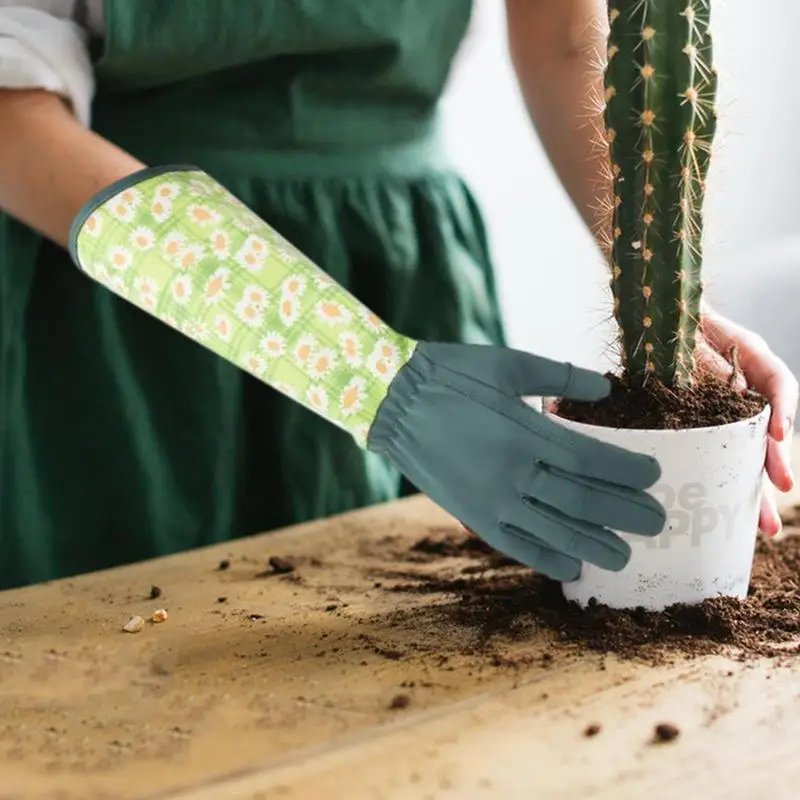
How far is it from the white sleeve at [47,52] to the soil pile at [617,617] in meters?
0.37

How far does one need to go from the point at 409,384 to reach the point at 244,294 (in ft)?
0.32

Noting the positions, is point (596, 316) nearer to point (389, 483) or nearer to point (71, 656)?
point (389, 483)

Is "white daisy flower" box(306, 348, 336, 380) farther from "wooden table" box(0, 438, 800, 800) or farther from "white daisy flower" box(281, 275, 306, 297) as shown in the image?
"wooden table" box(0, 438, 800, 800)

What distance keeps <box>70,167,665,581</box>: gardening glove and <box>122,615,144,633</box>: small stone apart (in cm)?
16

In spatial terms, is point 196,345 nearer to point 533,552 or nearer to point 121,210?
point 121,210

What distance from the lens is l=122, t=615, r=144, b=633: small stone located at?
2.00ft

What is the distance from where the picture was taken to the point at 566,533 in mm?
556

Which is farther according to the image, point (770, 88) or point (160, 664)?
point (770, 88)

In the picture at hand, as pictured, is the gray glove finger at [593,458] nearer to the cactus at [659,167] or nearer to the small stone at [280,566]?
the cactus at [659,167]

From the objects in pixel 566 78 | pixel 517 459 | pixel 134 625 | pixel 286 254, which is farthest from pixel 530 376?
pixel 566 78

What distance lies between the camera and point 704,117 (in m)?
0.55

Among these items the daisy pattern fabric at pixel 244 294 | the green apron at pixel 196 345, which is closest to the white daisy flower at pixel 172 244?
the daisy pattern fabric at pixel 244 294

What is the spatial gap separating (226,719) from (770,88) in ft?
4.22

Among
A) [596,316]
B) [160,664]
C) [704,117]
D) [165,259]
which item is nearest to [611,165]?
[704,117]
